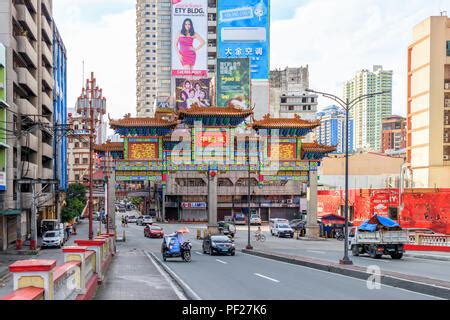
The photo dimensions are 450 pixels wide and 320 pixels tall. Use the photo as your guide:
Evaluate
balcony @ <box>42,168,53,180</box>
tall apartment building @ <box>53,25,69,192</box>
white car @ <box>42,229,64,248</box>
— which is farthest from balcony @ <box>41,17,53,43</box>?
white car @ <box>42,229,64,248</box>

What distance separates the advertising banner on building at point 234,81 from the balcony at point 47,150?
123 ft

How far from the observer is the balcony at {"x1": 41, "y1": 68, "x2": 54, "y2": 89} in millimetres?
63766

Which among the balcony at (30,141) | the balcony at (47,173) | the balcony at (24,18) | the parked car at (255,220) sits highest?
the balcony at (24,18)

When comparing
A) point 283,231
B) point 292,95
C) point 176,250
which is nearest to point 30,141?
point 283,231

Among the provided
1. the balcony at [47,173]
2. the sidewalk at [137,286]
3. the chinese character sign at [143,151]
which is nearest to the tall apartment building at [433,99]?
the chinese character sign at [143,151]

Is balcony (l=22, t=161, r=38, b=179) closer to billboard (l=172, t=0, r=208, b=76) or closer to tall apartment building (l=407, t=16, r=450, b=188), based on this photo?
tall apartment building (l=407, t=16, r=450, b=188)

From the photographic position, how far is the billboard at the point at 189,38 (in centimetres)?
11456

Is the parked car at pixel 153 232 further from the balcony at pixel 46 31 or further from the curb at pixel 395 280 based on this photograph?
the curb at pixel 395 280

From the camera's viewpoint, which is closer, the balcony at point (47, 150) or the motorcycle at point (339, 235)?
the motorcycle at point (339, 235)

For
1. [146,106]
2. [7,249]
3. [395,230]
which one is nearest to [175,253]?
[395,230]

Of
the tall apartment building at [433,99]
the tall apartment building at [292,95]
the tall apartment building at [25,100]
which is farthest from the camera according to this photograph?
the tall apartment building at [292,95]

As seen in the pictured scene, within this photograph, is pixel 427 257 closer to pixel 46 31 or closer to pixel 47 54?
pixel 47 54

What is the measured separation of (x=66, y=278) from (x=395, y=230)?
26.0 m
